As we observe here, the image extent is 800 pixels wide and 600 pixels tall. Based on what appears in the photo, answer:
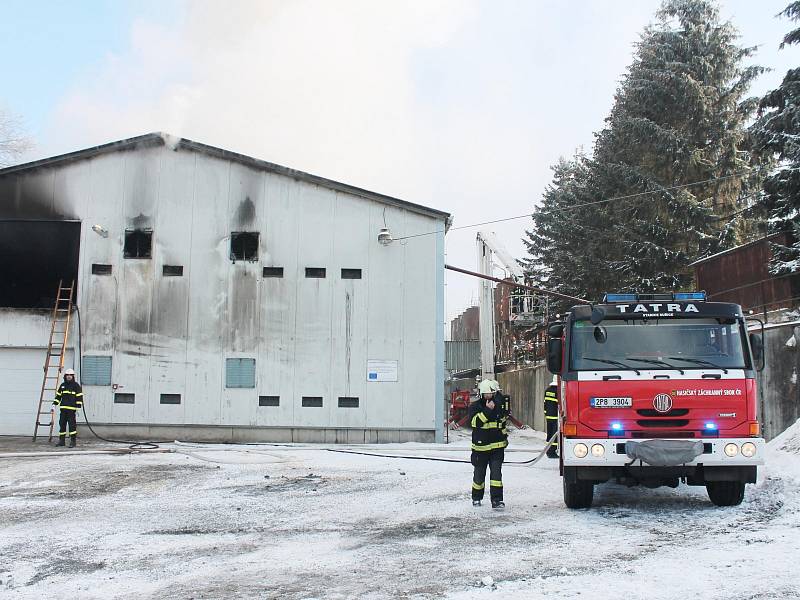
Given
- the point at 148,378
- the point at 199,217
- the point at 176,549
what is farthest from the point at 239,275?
the point at 176,549

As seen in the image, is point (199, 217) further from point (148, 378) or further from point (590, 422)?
point (590, 422)

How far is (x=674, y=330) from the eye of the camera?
909 centimetres

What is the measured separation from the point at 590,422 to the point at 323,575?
3779mm

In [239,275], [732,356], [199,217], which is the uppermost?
[199,217]

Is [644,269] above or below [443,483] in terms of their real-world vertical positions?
above

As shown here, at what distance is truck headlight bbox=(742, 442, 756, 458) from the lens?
27.8 ft

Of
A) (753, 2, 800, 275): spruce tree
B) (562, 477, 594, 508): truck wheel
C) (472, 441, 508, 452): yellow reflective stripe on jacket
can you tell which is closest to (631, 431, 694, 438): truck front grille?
(562, 477, 594, 508): truck wheel

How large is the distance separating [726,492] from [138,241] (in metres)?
16.5

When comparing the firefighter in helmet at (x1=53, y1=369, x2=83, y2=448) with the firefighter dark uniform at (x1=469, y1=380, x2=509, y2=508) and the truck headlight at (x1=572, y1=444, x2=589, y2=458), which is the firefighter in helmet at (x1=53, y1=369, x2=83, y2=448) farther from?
the truck headlight at (x1=572, y1=444, x2=589, y2=458)

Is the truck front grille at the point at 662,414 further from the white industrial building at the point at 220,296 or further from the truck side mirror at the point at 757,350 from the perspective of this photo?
the white industrial building at the point at 220,296

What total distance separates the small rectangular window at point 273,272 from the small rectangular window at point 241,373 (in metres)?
2.31

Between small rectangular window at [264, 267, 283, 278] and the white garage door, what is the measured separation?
5.67 m

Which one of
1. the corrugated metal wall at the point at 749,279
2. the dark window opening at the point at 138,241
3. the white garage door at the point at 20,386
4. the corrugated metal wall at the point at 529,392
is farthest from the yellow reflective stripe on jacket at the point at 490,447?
the corrugated metal wall at the point at 529,392

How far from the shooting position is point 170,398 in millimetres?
19906
